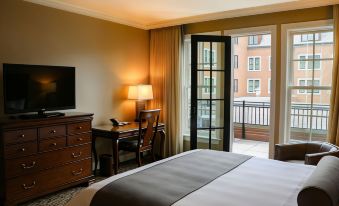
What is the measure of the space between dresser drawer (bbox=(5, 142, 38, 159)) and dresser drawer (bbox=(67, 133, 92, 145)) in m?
0.46

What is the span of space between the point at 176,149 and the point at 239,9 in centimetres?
267

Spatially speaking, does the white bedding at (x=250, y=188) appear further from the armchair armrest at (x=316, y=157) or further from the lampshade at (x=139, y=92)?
the lampshade at (x=139, y=92)

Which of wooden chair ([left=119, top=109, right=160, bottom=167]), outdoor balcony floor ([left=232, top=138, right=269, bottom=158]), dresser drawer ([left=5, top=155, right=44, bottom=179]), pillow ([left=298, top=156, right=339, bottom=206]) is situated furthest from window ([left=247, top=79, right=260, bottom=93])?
pillow ([left=298, top=156, right=339, bottom=206])

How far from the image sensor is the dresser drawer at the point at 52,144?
3.40 meters

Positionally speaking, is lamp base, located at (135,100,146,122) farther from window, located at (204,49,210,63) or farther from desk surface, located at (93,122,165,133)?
window, located at (204,49,210,63)

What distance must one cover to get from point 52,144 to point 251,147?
175 inches

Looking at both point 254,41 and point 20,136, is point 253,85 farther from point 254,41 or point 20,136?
point 20,136

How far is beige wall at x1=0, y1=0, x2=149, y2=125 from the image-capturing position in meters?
3.65

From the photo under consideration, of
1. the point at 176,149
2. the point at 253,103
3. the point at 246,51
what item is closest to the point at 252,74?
the point at 246,51

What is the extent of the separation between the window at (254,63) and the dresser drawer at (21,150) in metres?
7.73

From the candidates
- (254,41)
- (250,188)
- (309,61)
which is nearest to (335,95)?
(309,61)

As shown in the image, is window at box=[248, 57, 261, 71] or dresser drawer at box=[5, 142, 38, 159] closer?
dresser drawer at box=[5, 142, 38, 159]

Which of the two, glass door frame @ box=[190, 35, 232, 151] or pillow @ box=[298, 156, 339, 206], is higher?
glass door frame @ box=[190, 35, 232, 151]

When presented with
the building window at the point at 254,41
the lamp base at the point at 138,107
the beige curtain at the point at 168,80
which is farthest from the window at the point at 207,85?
the building window at the point at 254,41
